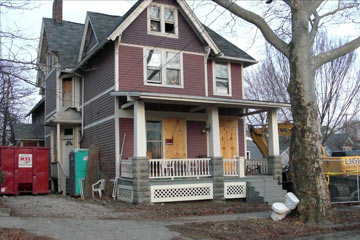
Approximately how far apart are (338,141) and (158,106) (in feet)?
123

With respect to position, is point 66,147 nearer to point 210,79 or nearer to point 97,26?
point 97,26

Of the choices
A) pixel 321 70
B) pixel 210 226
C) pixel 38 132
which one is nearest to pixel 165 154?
pixel 210 226

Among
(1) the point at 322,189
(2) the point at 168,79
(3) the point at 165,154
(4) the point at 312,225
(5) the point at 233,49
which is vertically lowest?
(4) the point at 312,225

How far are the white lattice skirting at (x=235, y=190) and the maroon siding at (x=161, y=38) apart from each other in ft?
21.5

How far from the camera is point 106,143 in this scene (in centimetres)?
1712

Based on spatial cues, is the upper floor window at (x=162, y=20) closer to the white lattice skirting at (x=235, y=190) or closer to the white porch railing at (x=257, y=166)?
the white porch railing at (x=257, y=166)

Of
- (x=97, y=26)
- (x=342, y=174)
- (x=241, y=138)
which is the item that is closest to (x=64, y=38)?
(x=97, y=26)

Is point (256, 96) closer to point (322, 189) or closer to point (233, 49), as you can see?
point (233, 49)

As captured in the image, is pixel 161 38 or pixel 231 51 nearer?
pixel 161 38

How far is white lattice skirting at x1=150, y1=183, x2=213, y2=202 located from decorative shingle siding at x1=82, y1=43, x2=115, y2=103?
201 inches

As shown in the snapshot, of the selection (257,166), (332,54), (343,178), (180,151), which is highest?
(332,54)

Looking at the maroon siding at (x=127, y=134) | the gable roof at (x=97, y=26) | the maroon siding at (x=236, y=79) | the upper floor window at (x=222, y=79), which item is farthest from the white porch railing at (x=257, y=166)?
the gable roof at (x=97, y=26)

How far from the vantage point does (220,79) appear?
755 inches

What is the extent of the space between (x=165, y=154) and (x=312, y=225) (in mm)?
7757
